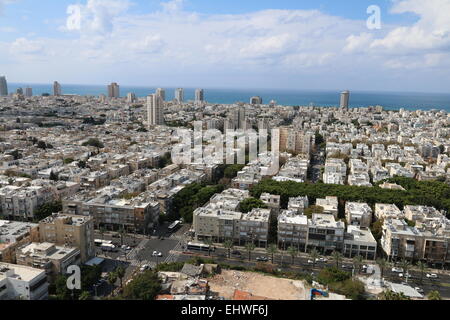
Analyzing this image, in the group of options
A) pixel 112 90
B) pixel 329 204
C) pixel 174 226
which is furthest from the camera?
Result: pixel 112 90

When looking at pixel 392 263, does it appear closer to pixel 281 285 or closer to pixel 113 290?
pixel 281 285

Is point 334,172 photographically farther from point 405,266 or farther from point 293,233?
point 405,266

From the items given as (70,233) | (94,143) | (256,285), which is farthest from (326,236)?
(94,143)

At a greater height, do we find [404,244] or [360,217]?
[360,217]

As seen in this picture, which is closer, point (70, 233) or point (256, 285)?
point (256, 285)

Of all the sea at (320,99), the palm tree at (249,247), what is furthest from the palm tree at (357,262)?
the sea at (320,99)

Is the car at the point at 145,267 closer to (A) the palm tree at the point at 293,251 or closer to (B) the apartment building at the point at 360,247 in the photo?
(A) the palm tree at the point at 293,251

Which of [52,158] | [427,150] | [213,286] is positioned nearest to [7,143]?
[52,158]
